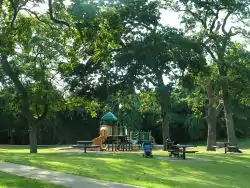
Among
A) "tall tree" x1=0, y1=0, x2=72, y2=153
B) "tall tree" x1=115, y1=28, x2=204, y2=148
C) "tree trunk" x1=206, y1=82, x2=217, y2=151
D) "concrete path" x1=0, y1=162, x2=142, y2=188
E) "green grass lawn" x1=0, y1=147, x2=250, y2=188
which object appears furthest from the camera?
"tree trunk" x1=206, y1=82, x2=217, y2=151

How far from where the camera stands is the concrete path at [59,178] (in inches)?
388

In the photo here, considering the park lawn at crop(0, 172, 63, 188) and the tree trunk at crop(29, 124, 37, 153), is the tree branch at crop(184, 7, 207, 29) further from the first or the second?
the park lawn at crop(0, 172, 63, 188)

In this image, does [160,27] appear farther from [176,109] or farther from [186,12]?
[176,109]

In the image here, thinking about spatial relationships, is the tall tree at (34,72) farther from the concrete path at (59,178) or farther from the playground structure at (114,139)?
the concrete path at (59,178)

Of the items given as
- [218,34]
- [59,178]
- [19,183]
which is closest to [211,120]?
[218,34]

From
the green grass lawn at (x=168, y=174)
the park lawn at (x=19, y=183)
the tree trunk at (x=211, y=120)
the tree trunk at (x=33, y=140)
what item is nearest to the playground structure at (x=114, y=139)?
the tree trunk at (x=33, y=140)

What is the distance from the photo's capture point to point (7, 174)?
38.5 feet

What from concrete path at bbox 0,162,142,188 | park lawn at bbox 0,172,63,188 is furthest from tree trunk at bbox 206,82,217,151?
park lawn at bbox 0,172,63,188

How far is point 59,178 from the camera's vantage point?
433 inches

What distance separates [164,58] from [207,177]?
448 inches

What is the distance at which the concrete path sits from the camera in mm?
9844

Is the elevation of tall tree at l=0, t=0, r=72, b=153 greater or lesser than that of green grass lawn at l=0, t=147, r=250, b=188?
greater

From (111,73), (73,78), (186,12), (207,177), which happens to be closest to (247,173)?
(207,177)

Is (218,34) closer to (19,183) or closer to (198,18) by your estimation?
(198,18)
